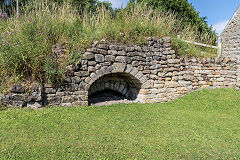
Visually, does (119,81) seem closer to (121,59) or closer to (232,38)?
(121,59)

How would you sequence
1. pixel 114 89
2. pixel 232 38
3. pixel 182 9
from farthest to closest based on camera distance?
pixel 182 9, pixel 232 38, pixel 114 89

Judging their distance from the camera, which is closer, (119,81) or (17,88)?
(17,88)

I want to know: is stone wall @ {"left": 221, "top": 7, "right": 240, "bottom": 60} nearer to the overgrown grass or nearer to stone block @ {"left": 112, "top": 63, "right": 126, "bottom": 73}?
the overgrown grass

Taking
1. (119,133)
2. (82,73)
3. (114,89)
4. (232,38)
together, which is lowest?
(119,133)

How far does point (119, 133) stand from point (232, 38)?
891cm

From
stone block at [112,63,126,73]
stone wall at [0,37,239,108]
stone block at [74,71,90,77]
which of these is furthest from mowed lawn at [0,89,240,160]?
stone block at [112,63,126,73]

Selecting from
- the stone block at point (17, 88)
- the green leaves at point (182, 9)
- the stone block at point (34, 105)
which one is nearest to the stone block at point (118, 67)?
the stone block at point (34, 105)

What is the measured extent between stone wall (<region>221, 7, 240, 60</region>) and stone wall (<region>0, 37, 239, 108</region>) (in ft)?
4.07

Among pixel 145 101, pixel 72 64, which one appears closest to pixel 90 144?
pixel 72 64

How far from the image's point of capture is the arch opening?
7.13 meters

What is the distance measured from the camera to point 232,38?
988 centimetres

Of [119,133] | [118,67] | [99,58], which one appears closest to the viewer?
[119,133]

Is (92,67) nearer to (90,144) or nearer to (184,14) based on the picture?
(90,144)

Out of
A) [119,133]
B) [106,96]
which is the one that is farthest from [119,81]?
[119,133]
